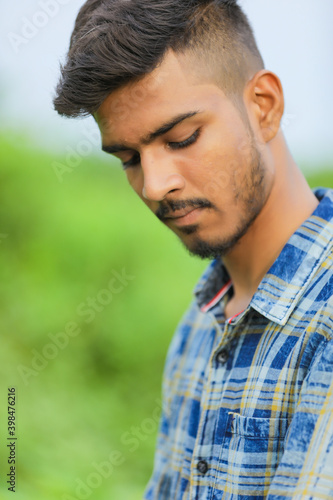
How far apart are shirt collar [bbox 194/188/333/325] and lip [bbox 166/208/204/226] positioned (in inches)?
11.1

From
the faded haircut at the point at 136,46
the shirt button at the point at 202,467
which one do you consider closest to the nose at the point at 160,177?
the faded haircut at the point at 136,46

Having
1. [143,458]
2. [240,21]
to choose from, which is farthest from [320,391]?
[143,458]

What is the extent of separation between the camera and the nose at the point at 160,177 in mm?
1748

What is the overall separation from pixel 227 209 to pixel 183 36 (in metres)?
0.55

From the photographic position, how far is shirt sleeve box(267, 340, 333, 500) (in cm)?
124

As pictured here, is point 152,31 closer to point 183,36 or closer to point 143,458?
point 183,36

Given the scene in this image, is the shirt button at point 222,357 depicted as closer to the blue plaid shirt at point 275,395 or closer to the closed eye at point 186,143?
the blue plaid shirt at point 275,395

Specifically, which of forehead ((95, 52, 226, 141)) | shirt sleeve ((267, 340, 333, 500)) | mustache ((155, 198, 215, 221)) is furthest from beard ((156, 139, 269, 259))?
shirt sleeve ((267, 340, 333, 500))

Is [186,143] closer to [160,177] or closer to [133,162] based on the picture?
[160,177]

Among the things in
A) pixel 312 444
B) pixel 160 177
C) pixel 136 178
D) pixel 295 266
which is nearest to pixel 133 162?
pixel 136 178

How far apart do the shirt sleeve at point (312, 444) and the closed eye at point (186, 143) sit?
73 cm

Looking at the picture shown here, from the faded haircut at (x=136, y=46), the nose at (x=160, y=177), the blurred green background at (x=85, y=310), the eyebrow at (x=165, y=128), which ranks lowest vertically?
the blurred green background at (x=85, y=310)

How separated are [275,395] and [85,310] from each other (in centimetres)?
277

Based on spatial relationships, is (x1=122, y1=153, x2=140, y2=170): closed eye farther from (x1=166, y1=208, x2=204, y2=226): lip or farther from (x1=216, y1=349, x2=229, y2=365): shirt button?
(x1=216, y1=349, x2=229, y2=365): shirt button
